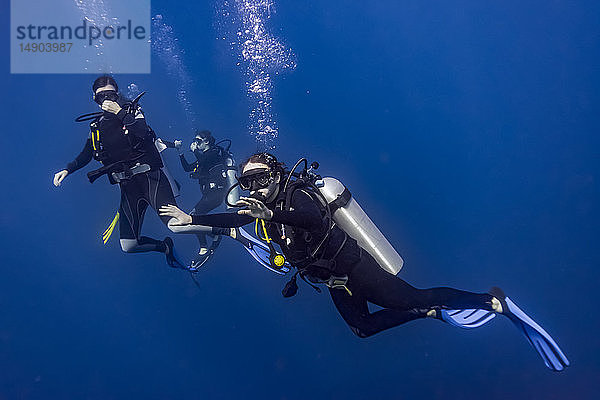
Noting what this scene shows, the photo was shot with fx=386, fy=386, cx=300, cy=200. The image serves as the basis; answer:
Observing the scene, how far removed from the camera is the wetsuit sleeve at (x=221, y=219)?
10.9 feet

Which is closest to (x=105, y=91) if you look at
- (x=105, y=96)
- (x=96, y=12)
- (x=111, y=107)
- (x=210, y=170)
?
(x=105, y=96)

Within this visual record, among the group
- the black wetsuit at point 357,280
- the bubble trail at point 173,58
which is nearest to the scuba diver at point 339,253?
the black wetsuit at point 357,280

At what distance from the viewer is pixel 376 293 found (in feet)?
12.9

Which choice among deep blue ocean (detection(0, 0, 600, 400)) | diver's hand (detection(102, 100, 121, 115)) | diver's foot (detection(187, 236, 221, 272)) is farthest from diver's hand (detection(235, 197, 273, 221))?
deep blue ocean (detection(0, 0, 600, 400))

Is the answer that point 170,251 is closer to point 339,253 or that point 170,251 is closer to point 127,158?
point 127,158

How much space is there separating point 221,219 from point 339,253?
1.20 metres

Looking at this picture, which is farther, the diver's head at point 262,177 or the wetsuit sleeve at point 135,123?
the wetsuit sleeve at point 135,123

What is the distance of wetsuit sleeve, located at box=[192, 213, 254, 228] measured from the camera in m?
3.33

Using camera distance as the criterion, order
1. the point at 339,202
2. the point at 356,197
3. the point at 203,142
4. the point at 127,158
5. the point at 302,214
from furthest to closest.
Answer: the point at 356,197
the point at 203,142
the point at 127,158
the point at 339,202
the point at 302,214

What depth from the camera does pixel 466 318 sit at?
4207mm

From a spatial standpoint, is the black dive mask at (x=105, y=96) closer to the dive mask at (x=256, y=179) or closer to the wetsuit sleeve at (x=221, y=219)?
the wetsuit sleeve at (x=221, y=219)

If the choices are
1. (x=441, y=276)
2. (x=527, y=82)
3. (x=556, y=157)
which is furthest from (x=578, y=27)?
(x=441, y=276)

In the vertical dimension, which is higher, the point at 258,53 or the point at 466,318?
the point at 258,53

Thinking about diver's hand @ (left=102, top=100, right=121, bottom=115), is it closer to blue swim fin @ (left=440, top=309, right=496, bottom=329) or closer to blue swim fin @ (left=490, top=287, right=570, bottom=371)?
blue swim fin @ (left=440, top=309, right=496, bottom=329)
